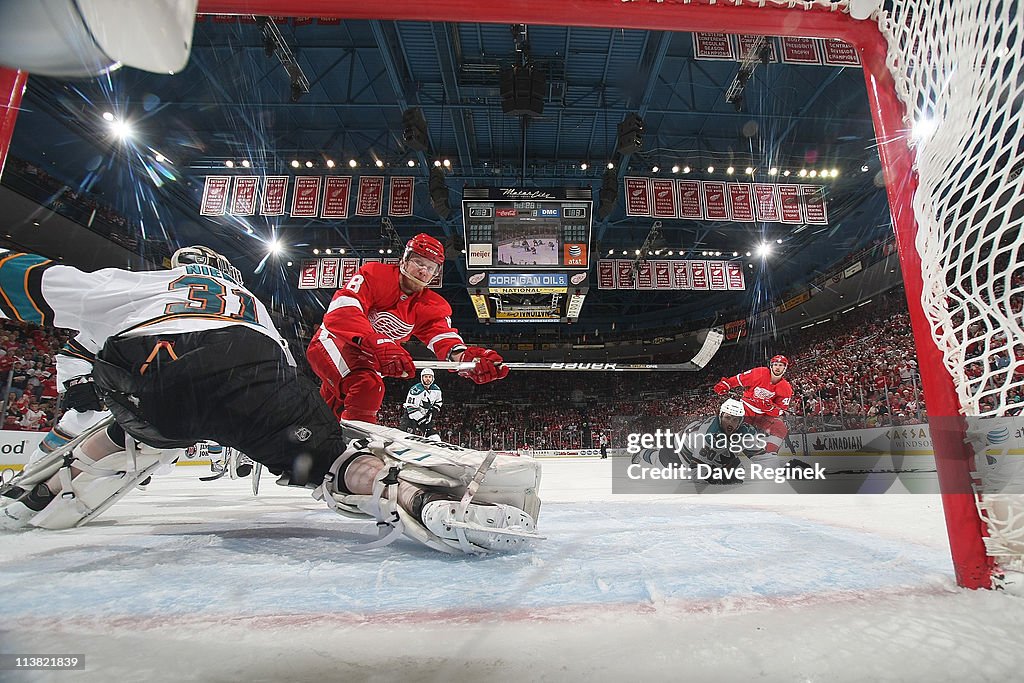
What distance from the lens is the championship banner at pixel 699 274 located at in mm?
10227

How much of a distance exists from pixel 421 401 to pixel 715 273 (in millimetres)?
7502

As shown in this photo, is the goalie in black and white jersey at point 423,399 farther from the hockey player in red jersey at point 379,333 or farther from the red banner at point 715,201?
the red banner at point 715,201

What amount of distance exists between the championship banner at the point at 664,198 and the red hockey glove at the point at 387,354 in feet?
23.9

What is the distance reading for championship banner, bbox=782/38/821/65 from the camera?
5.86 metres

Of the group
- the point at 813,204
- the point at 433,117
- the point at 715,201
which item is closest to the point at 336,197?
the point at 433,117

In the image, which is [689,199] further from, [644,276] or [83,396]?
[83,396]

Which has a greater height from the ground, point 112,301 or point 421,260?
point 421,260

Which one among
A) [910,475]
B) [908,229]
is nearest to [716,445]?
[910,475]

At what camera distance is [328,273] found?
9.66m

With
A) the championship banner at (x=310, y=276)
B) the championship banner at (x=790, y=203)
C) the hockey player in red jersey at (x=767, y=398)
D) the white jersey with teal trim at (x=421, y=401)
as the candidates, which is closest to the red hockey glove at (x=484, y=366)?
the hockey player in red jersey at (x=767, y=398)

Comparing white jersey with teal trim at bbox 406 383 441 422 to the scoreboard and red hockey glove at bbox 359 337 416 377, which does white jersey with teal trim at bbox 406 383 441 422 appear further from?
red hockey glove at bbox 359 337 416 377

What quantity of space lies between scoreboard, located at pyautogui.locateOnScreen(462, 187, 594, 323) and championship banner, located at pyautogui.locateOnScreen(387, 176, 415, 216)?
3.42ft

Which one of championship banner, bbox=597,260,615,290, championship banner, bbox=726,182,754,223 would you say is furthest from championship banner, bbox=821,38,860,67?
championship banner, bbox=597,260,615,290

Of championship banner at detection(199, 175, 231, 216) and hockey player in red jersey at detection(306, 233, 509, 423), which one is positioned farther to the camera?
championship banner at detection(199, 175, 231, 216)
